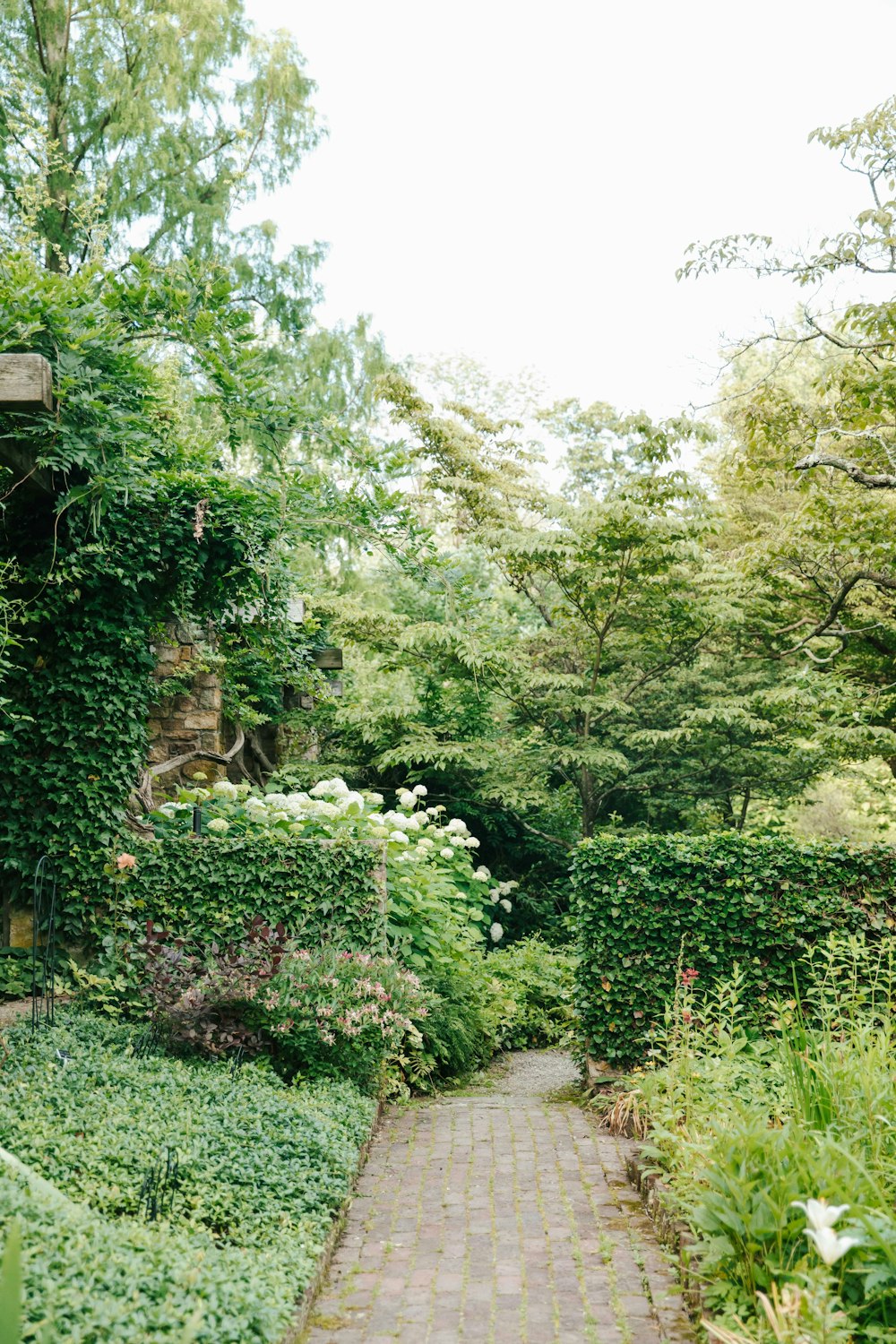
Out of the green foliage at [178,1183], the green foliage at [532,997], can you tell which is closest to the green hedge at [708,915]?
the green foliage at [532,997]

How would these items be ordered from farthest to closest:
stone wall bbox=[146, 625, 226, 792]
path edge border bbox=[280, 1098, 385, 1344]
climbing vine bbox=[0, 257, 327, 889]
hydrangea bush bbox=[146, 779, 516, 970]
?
stone wall bbox=[146, 625, 226, 792] < hydrangea bush bbox=[146, 779, 516, 970] < climbing vine bbox=[0, 257, 327, 889] < path edge border bbox=[280, 1098, 385, 1344]

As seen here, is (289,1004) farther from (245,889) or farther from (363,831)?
(363,831)

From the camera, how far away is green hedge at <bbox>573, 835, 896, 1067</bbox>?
6.61m

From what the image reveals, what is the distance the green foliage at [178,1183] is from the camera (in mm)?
2609

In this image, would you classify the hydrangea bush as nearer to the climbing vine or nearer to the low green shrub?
the low green shrub

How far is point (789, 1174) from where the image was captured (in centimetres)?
318

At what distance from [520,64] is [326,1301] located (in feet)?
45.6

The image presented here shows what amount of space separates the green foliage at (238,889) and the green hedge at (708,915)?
150cm

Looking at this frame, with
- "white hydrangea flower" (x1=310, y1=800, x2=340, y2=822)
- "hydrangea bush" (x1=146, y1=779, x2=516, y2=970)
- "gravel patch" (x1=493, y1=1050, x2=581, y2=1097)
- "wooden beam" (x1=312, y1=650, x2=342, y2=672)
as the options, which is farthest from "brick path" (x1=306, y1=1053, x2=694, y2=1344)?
"wooden beam" (x1=312, y1=650, x2=342, y2=672)

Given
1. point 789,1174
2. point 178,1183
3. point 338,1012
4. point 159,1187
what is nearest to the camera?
point 789,1174

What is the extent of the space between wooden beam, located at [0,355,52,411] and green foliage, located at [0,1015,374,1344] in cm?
298

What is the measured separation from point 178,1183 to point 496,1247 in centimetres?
120

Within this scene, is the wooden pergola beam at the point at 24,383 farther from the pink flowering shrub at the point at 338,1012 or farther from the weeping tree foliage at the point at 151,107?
the weeping tree foliage at the point at 151,107

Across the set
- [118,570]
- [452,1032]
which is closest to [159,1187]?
[452,1032]
